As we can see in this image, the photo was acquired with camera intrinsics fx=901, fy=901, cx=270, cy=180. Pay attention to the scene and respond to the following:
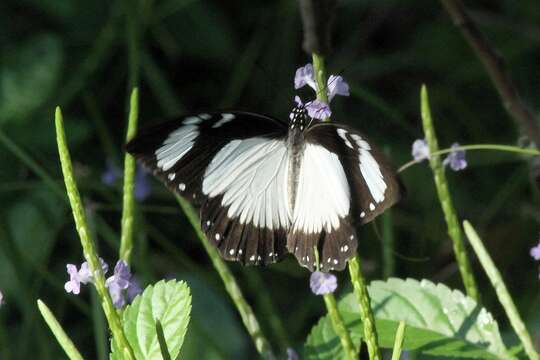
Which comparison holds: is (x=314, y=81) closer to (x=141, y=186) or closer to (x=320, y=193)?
(x=320, y=193)

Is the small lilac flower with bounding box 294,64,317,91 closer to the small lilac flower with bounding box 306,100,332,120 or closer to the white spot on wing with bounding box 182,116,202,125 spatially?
the small lilac flower with bounding box 306,100,332,120

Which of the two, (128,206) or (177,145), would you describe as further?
(177,145)

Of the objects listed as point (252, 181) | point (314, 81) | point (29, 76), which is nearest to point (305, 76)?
point (314, 81)

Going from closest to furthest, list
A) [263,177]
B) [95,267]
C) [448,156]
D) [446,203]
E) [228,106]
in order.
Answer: [95,267] < [446,203] < [448,156] < [263,177] < [228,106]

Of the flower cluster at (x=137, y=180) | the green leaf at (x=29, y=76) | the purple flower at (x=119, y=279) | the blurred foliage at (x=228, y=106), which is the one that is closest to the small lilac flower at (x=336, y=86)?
the purple flower at (x=119, y=279)

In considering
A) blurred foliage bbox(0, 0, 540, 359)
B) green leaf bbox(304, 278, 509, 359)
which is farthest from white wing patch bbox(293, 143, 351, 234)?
blurred foliage bbox(0, 0, 540, 359)
